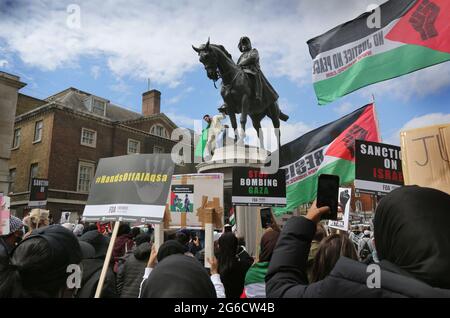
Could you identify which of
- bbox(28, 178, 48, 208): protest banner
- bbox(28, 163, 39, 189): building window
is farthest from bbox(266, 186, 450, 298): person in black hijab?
bbox(28, 163, 39, 189): building window

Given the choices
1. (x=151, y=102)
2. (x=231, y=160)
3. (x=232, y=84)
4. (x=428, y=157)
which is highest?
(x=151, y=102)

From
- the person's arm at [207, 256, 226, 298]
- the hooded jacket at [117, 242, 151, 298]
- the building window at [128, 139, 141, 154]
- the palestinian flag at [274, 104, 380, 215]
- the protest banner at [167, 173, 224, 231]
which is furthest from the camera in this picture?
the building window at [128, 139, 141, 154]

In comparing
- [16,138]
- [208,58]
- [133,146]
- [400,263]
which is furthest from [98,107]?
[400,263]

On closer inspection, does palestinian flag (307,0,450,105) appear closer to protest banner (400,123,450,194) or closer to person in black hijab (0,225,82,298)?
protest banner (400,123,450,194)

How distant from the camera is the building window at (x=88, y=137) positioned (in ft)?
101

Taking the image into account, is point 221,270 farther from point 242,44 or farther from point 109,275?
point 242,44

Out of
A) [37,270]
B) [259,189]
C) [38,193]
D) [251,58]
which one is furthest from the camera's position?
[38,193]

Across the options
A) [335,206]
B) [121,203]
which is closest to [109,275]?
[121,203]

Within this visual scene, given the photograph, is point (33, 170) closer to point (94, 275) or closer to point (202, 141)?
point (202, 141)

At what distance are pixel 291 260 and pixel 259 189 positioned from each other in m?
5.45

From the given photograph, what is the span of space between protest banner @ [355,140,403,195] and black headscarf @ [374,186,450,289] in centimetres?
322

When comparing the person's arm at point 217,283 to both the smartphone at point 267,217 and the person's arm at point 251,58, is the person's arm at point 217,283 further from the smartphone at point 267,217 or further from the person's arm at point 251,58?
the person's arm at point 251,58

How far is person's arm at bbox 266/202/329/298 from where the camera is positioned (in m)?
1.46

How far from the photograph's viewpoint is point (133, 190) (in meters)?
3.61
